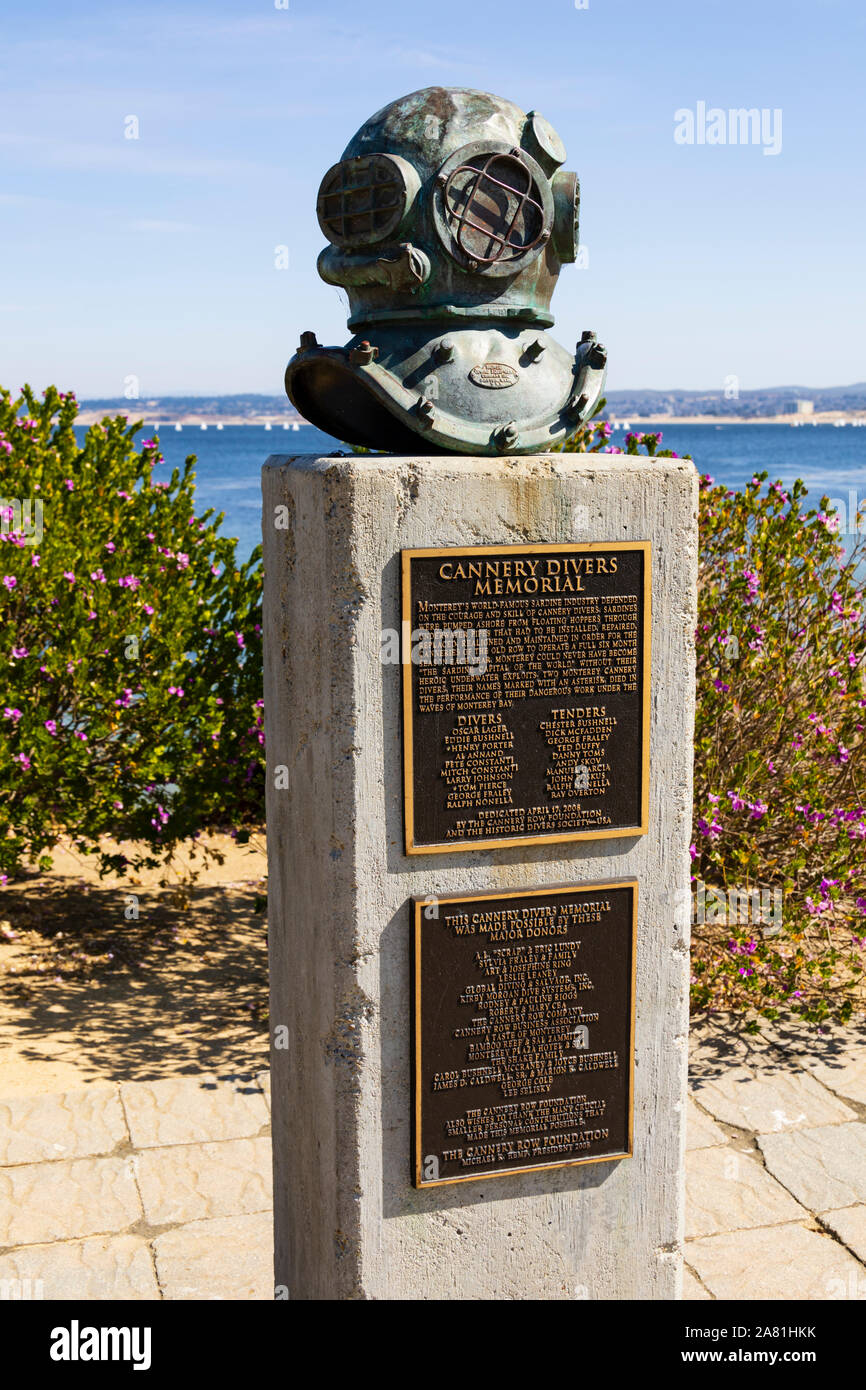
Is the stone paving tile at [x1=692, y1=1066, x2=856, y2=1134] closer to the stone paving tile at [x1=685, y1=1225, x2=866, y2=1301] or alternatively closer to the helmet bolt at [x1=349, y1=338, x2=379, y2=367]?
the stone paving tile at [x1=685, y1=1225, x2=866, y2=1301]

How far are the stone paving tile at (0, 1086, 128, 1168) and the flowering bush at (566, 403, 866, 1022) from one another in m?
2.58

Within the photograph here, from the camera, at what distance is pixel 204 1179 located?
455 centimetres

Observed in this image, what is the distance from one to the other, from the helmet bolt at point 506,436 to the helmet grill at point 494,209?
43cm

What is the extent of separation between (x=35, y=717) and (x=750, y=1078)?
12.2 ft

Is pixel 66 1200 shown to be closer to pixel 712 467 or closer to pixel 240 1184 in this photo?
pixel 240 1184

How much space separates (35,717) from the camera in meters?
6.18

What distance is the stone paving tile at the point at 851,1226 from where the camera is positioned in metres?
4.15

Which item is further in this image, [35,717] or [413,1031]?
[35,717]

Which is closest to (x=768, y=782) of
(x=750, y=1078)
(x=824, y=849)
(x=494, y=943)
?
(x=824, y=849)

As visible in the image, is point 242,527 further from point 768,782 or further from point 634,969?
point 634,969

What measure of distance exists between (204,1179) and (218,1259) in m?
0.49

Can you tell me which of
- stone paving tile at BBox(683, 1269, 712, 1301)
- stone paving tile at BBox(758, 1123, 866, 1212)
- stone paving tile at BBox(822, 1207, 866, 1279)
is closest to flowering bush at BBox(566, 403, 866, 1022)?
stone paving tile at BBox(758, 1123, 866, 1212)

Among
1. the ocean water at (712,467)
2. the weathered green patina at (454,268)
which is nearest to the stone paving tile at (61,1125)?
the weathered green patina at (454,268)

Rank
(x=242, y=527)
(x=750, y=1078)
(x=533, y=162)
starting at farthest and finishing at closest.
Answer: (x=242, y=527)
(x=750, y=1078)
(x=533, y=162)
